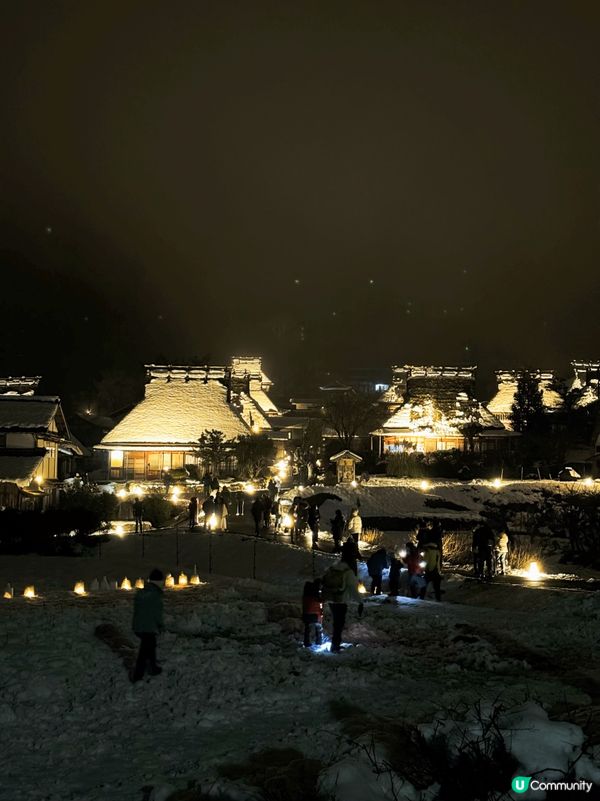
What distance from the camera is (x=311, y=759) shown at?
7.91 m

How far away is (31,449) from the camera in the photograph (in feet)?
135

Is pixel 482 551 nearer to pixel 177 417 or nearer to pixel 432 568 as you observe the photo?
A: pixel 432 568

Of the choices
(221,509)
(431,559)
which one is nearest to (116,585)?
(431,559)

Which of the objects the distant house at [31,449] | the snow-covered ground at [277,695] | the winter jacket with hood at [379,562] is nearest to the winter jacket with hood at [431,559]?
the winter jacket with hood at [379,562]

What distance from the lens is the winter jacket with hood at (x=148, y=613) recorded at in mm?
10477

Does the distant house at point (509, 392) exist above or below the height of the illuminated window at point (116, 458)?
above

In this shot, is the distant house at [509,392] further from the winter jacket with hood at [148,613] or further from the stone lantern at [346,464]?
the winter jacket with hood at [148,613]

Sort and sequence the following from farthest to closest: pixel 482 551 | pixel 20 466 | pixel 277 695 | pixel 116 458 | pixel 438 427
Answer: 1. pixel 438 427
2. pixel 116 458
3. pixel 20 466
4. pixel 482 551
5. pixel 277 695

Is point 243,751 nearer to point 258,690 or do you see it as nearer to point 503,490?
point 258,690

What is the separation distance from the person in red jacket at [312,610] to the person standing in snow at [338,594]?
186mm

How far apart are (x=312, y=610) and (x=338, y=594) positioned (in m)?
0.51

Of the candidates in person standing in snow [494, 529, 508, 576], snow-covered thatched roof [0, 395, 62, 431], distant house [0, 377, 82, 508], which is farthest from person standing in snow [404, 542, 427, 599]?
snow-covered thatched roof [0, 395, 62, 431]

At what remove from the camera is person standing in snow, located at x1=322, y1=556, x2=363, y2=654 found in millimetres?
12586

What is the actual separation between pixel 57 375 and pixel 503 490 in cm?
5806
